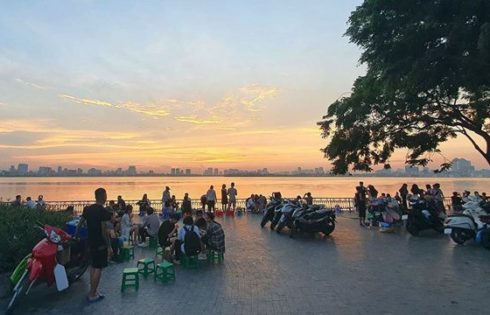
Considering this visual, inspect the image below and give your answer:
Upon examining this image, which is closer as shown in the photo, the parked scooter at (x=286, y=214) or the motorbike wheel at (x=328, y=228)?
the motorbike wheel at (x=328, y=228)

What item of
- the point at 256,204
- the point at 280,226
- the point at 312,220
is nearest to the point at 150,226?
the point at 280,226

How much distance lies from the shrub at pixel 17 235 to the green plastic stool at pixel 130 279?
189 centimetres

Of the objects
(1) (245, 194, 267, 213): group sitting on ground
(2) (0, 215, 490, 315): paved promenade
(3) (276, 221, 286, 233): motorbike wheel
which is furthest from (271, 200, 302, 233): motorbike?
(1) (245, 194, 267, 213): group sitting on ground

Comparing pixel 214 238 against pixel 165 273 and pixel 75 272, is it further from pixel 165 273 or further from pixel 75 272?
pixel 75 272

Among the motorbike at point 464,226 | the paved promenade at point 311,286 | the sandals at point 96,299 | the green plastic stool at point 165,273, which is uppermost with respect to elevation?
the motorbike at point 464,226

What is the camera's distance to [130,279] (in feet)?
22.5

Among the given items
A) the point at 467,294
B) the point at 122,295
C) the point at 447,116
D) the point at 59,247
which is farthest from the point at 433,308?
the point at 447,116

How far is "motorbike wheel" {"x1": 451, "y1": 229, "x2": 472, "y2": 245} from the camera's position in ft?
35.3

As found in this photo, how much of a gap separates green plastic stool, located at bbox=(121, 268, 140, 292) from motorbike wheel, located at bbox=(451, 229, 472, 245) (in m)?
9.17

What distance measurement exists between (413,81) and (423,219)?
4.98m

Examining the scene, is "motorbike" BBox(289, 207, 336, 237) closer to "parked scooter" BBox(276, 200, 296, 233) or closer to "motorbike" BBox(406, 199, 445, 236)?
"parked scooter" BBox(276, 200, 296, 233)

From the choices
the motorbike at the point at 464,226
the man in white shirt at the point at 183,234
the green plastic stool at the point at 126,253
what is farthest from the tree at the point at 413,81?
the green plastic stool at the point at 126,253

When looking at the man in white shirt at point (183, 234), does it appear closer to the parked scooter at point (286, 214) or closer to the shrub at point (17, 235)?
the shrub at point (17, 235)

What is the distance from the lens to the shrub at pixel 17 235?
661 cm
